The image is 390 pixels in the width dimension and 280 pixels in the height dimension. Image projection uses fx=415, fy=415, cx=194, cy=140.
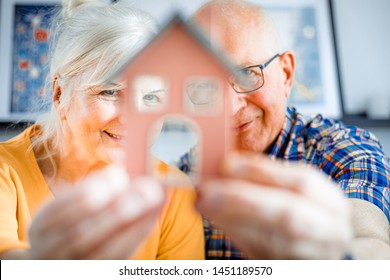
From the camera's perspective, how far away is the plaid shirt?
1052 mm

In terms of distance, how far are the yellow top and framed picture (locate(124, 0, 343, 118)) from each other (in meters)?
0.76

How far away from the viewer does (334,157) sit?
3.95 feet

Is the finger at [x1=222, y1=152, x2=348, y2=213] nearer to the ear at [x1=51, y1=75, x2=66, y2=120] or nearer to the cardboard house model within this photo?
the cardboard house model

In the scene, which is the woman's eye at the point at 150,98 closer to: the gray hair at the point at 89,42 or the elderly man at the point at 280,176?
the gray hair at the point at 89,42

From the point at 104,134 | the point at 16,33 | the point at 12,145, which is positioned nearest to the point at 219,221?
the point at 104,134

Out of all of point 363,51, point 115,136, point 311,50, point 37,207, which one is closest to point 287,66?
point 311,50

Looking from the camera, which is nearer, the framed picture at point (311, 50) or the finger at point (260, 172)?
the finger at point (260, 172)

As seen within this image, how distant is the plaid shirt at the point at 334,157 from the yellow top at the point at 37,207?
8 centimetres

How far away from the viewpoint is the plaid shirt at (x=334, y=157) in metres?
1.05

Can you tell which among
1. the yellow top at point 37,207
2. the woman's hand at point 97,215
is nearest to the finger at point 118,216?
the woman's hand at point 97,215

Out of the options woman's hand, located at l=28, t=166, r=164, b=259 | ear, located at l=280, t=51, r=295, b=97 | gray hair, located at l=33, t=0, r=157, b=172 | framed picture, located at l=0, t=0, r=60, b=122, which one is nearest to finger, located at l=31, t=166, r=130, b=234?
woman's hand, located at l=28, t=166, r=164, b=259

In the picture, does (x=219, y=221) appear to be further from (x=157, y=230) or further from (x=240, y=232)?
(x=157, y=230)

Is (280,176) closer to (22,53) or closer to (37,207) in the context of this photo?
(37,207)

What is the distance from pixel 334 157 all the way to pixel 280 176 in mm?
769
